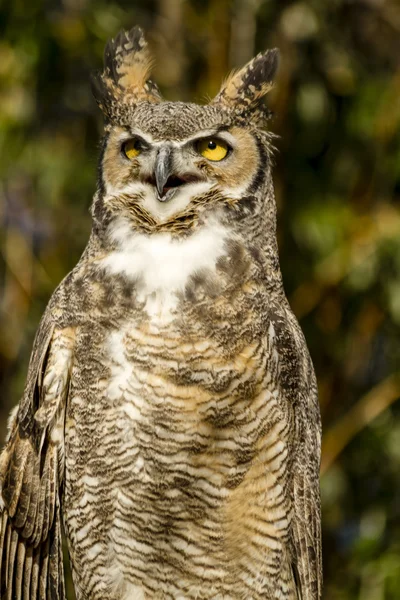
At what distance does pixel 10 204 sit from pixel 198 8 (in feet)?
3.60

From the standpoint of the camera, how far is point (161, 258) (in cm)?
198

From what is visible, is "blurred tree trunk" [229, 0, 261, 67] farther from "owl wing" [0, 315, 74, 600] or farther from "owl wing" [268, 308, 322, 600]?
"owl wing" [0, 315, 74, 600]

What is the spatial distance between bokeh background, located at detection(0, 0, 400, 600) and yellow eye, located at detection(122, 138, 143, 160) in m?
1.45

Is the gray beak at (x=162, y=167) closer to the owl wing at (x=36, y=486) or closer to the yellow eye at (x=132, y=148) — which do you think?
the yellow eye at (x=132, y=148)

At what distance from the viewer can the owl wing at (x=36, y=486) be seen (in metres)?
2.03

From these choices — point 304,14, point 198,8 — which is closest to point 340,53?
point 304,14

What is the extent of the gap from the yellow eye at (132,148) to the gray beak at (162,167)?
0.09m

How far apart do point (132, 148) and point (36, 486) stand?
76 cm

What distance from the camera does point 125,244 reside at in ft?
6.54

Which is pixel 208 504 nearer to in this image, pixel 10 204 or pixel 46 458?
pixel 46 458

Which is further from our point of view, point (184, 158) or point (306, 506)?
point (306, 506)

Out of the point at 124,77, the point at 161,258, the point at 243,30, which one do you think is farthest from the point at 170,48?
the point at 161,258

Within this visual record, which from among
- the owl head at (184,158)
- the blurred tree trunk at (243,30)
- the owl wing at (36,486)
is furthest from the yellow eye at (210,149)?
the blurred tree trunk at (243,30)

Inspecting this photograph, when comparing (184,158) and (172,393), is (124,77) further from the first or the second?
(172,393)
